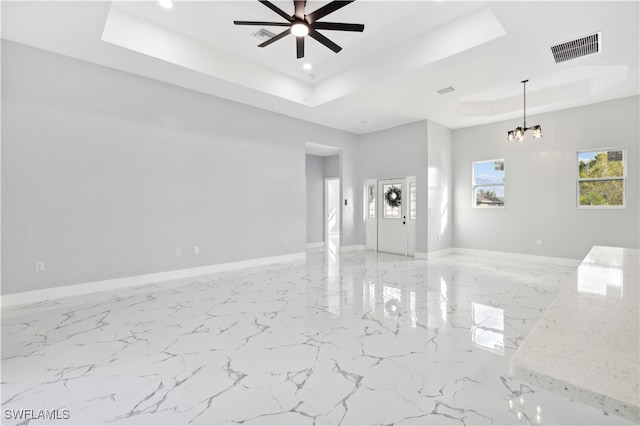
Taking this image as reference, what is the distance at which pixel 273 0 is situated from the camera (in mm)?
3650

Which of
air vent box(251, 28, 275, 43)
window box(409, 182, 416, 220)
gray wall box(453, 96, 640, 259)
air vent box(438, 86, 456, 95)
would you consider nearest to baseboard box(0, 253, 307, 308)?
window box(409, 182, 416, 220)

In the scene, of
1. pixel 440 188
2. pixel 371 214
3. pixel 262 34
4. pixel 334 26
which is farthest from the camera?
pixel 371 214

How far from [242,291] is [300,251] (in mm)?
2740

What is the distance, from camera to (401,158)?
7.45 meters

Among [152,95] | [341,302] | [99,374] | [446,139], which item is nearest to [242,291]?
[341,302]

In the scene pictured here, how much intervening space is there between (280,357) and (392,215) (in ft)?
19.5

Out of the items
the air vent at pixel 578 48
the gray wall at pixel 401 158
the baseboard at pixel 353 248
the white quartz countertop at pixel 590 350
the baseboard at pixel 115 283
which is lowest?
the baseboard at pixel 353 248

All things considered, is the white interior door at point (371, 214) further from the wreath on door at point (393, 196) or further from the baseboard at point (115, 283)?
the baseboard at point (115, 283)

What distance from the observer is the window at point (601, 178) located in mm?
5672

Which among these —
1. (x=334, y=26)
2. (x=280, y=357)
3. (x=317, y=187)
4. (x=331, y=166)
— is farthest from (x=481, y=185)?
(x=280, y=357)

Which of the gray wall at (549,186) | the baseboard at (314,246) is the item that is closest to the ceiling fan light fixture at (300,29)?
the gray wall at (549,186)

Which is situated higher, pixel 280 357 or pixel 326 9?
pixel 326 9

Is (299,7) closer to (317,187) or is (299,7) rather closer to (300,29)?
(300,29)

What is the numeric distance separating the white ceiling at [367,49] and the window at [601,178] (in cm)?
109
